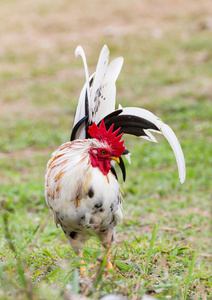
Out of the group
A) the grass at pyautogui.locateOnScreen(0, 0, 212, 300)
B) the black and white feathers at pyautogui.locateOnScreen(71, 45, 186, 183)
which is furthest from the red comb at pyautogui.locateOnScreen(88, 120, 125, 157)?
the grass at pyautogui.locateOnScreen(0, 0, 212, 300)

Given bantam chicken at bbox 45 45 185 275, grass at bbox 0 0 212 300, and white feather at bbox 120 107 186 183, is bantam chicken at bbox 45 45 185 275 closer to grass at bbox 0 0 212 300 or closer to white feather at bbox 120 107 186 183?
white feather at bbox 120 107 186 183

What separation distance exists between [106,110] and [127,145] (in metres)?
4.45

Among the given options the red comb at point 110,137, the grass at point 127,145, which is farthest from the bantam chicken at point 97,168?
the grass at point 127,145

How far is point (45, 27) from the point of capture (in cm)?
1559

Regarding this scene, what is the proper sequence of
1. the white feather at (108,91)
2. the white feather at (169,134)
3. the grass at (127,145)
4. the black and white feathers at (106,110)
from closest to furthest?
the grass at (127,145) < the white feather at (169,134) < the black and white feathers at (106,110) < the white feather at (108,91)

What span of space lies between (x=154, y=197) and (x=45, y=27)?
1146cm

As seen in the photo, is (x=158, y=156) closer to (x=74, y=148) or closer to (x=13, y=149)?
(x=13, y=149)

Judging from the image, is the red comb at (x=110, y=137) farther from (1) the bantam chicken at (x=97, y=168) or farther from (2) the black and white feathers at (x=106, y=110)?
(2) the black and white feathers at (x=106, y=110)

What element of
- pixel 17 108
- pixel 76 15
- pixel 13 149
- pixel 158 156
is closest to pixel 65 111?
pixel 17 108

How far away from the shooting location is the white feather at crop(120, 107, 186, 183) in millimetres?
2723

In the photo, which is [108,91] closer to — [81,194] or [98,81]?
[98,81]

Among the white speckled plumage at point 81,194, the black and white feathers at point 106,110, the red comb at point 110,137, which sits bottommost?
the white speckled plumage at point 81,194

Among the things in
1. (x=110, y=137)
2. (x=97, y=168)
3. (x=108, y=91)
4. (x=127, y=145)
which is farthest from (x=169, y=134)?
(x=127, y=145)

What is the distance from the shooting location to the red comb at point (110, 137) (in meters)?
2.78
